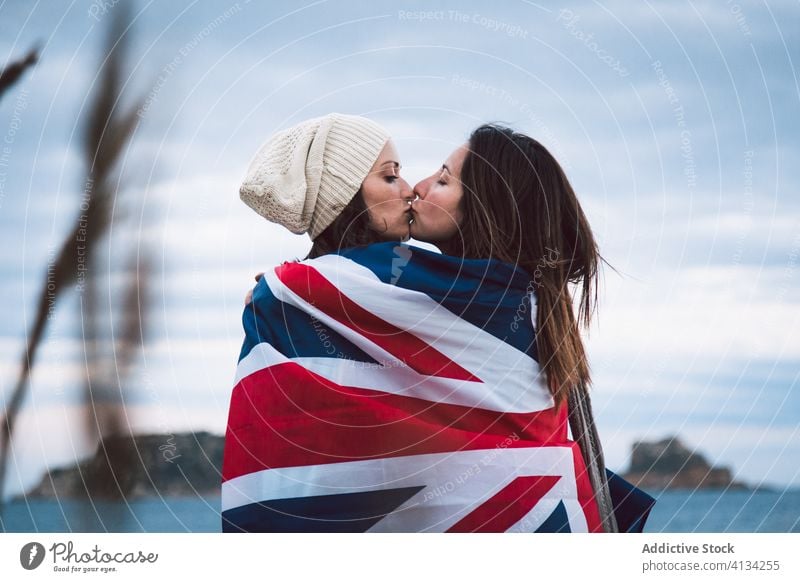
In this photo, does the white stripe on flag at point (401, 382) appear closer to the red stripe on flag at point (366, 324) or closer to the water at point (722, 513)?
the red stripe on flag at point (366, 324)

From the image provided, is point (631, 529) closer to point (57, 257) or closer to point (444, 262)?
point (444, 262)

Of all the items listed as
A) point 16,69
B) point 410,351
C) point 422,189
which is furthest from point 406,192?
point 16,69

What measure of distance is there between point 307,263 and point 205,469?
122cm

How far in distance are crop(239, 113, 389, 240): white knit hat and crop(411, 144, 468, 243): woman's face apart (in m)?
0.15

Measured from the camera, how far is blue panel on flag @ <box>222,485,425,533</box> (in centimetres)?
211

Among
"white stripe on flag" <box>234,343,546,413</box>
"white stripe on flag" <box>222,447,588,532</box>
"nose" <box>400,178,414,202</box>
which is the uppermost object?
"nose" <box>400,178,414,202</box>

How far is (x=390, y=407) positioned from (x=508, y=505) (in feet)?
1.09

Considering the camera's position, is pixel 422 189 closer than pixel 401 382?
No

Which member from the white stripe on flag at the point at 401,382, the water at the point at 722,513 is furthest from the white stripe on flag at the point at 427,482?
the water at the point at 722,513

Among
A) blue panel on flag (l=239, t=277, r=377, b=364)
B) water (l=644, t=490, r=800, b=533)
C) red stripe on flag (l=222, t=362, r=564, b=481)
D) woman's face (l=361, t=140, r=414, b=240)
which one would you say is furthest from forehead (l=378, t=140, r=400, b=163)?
water (l=644, t=490, r=800, b=533)

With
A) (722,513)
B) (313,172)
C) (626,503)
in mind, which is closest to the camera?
(313,172)

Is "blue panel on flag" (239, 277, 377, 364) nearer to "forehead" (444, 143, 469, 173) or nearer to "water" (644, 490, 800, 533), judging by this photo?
"forehead" (444, 143, 469, 173)

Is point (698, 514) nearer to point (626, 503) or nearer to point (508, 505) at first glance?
point (626, 503)

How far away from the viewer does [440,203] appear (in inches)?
88.9
